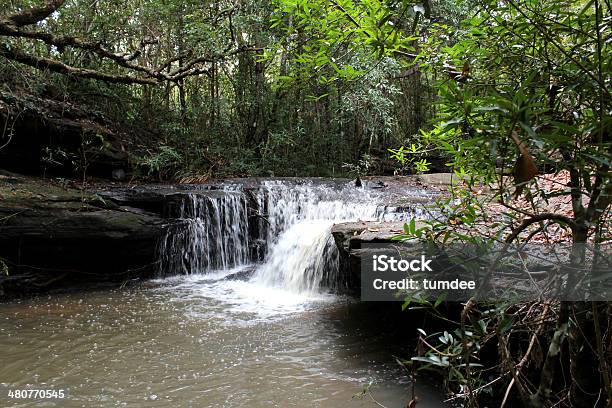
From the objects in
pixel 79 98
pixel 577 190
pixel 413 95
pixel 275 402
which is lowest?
pixel 275 402

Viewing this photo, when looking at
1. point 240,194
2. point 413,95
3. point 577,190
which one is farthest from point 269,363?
point 413,95

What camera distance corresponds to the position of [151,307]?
5492 millimetres

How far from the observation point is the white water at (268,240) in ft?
20.6

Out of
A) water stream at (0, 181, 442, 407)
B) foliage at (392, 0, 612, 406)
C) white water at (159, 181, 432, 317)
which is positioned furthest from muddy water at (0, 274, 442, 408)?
foliage at (392, 0, 612, 406)

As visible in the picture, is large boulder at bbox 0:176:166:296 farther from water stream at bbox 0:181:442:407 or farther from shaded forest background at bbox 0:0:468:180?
shaded forest background at bbox 0:0:468:180

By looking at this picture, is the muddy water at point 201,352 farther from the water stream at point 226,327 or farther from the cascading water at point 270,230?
the cascading water at point 270,230

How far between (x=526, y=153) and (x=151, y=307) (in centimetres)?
516

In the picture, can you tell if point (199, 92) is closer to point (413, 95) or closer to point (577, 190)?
→ point (413, 95)

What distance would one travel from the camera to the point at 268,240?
27.3ft

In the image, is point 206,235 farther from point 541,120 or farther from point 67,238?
point 541,120

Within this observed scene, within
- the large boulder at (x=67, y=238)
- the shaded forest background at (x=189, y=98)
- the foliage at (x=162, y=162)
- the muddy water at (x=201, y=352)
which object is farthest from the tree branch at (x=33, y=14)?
the muddy water at (x=201, y=352)

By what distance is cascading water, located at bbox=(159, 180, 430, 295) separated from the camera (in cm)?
654

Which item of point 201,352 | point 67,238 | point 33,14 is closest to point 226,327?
point 201,352

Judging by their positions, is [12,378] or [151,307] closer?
[12,378]
